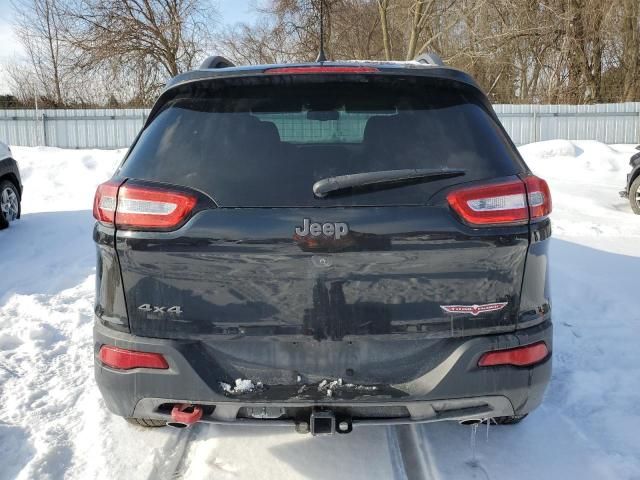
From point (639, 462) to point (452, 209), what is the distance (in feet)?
5.35

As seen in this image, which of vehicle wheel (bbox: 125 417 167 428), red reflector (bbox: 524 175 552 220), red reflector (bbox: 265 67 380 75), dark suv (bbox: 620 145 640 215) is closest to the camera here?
red reflector (bbox: 524 175 552 220)

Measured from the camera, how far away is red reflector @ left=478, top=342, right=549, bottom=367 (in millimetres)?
2193

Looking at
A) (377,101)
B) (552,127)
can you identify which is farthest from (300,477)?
(552,127)

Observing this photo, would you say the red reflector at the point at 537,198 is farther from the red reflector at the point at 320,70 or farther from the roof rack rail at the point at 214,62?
the roof rack rail at the point at 214,62

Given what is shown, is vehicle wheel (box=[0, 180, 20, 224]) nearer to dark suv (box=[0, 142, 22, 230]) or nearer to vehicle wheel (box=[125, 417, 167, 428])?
dark suv (box=[0, 142, 22, 230])

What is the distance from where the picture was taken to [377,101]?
2.37 metres

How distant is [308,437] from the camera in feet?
9.64

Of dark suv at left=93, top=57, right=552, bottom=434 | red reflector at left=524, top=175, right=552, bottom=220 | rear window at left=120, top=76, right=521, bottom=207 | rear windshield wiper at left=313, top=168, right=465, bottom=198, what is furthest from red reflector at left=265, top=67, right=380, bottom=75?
red reflector at left=524, top=175, right=552, bottom=220

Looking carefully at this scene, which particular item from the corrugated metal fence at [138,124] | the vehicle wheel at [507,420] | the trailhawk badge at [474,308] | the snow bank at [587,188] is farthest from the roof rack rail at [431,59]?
the corrugated metal fence at [138,124]

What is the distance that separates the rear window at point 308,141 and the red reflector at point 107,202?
9 centimetres

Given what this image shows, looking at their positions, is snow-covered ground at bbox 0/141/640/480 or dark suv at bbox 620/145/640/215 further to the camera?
dark suv at bbox 620/145/640/215

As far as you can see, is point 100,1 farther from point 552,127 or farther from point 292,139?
point 292,139

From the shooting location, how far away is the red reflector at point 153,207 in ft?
7.09

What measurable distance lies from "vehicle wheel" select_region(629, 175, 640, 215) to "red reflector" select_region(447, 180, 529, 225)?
854 cm
